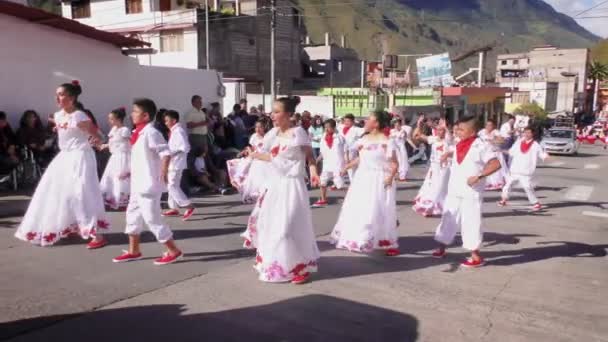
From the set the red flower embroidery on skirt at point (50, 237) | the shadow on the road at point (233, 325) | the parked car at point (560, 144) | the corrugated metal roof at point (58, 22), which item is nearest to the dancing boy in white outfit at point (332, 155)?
the corrugated metal roof at point (58, 22)

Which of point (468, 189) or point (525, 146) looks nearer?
point (468, 189)

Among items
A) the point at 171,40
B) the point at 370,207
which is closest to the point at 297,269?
the point at 370,207

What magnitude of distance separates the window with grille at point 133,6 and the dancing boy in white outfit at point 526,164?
2969cm

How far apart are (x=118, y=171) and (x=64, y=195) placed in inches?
102

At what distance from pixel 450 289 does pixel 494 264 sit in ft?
4.41

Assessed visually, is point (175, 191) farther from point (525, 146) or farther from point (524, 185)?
point (525, 146)

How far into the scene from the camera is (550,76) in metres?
80.6

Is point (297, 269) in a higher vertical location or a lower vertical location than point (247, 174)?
lower

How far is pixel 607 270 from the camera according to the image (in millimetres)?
6625

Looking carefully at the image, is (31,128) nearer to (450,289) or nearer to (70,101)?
(70,101)

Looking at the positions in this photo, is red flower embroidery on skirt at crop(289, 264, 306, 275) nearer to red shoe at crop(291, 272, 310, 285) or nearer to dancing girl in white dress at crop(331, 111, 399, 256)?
red shoe at crop(291, 272, 310, 285)

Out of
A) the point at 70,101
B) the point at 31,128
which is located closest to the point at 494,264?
the point at 70,101

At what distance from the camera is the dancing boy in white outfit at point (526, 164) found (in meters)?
10.9

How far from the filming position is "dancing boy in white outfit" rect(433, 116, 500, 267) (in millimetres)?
6402
